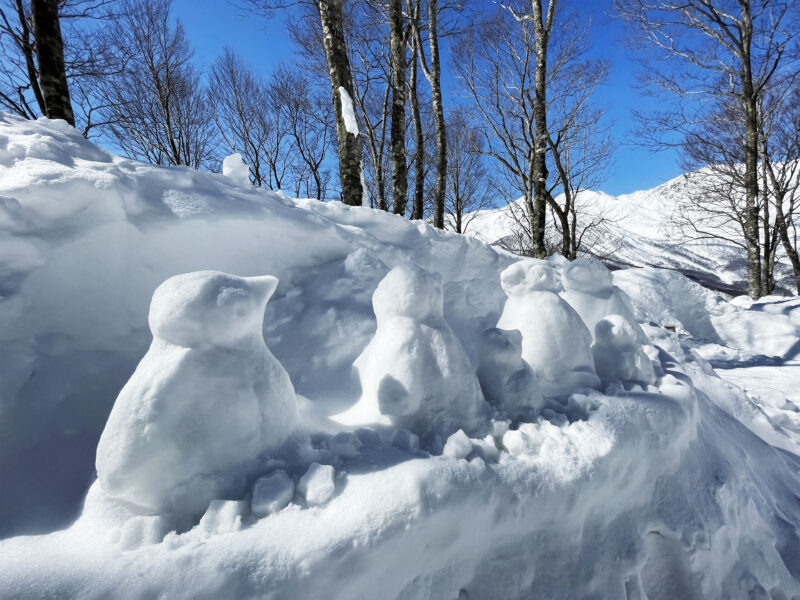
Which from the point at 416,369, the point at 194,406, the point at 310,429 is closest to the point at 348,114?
the point at 416,369

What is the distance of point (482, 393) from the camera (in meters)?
1.50

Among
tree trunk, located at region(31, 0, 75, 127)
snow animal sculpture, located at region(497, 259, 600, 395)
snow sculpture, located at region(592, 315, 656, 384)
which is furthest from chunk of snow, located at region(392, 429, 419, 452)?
tree trunk, located at region(31, 0, 75, 127)

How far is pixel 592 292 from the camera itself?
101 inches

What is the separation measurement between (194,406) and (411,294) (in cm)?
75

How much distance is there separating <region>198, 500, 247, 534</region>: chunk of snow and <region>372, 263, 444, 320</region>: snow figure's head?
0.77 meters

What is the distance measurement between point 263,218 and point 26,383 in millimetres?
1268

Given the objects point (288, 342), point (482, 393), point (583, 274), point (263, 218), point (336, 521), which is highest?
point (263, 218)

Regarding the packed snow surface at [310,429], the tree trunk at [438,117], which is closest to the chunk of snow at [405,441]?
the packed snow surface at [310,429]

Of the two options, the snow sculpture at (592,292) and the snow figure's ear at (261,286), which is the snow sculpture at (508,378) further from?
the snow sculpture at (592,292)

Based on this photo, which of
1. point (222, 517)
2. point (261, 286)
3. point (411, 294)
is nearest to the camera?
point (222, 517)

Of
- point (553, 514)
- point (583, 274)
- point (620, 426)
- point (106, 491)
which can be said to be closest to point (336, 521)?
point (106, 491)

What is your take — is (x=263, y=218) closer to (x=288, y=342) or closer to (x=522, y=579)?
(x=288, y=342)

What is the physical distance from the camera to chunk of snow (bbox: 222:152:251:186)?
8.95 feet

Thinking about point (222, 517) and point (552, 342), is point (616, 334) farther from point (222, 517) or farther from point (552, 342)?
point (222, 517)
